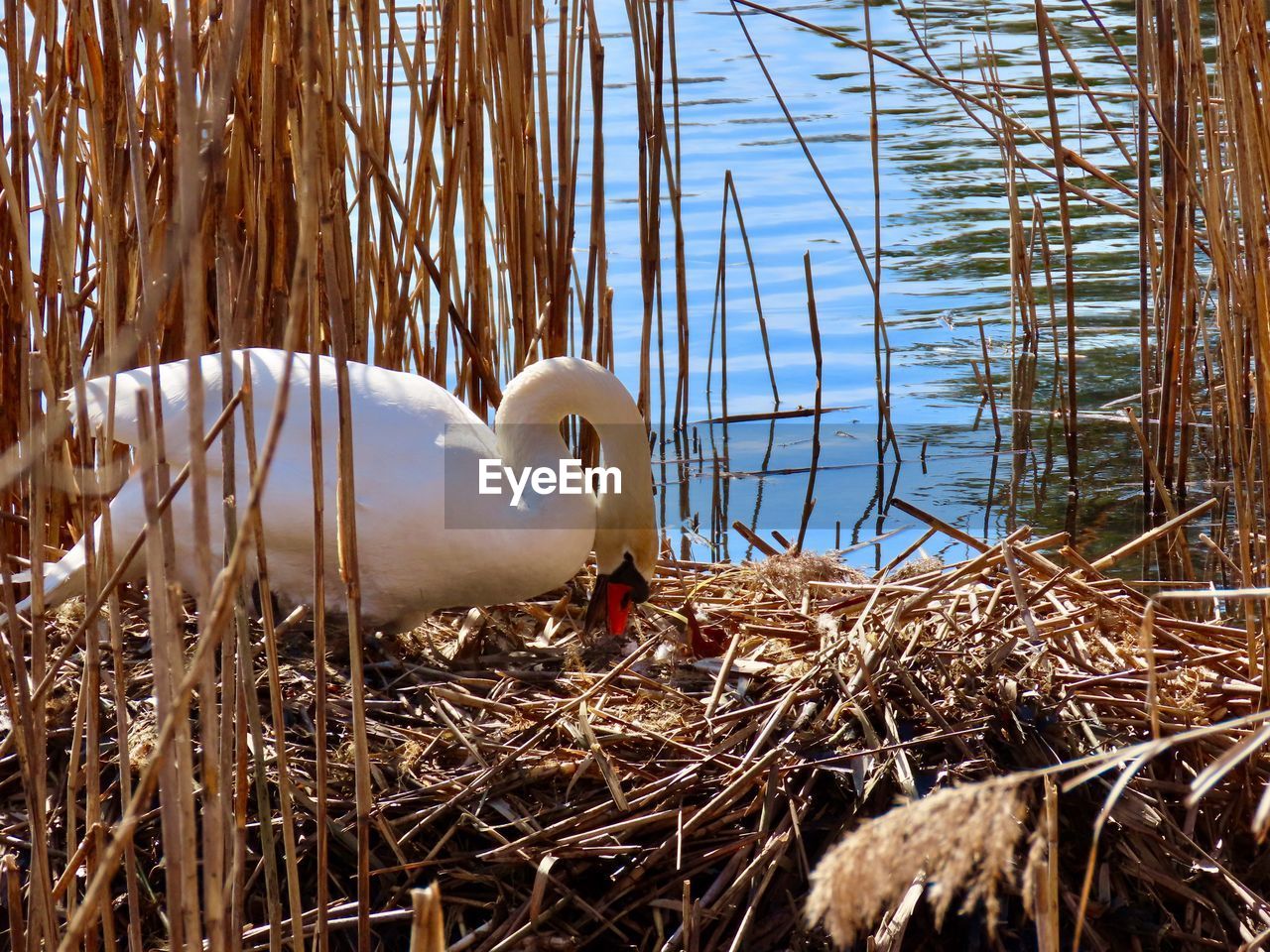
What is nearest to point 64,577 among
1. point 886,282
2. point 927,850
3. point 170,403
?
point 170,403

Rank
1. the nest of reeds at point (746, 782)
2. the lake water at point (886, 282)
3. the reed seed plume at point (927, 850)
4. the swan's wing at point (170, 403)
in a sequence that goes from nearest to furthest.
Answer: the reed seed plume at point (927, 850) → the nest of reeds at point (746, 782) → the swan's wing at point (170, 403) → the lake water at point (886, 282)

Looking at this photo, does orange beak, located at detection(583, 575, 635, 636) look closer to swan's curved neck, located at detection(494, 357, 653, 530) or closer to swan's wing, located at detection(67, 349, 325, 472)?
swan's curved neck, located at detection(494, 357, 653, 530)

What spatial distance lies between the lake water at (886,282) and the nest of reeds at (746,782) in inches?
72.3

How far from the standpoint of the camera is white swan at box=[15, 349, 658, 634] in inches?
135

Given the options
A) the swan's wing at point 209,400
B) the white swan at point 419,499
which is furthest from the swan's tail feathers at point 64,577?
the swan's wing at point 209,400

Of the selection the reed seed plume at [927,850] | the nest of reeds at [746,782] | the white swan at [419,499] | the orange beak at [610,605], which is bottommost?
the nest of reeds at [746,782]

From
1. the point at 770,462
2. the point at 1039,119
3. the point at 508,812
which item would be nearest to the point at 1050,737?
the point at 508,812

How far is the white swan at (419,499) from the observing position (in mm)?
3439

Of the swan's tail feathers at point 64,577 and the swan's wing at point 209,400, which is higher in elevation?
the swan's wing at point 209,400

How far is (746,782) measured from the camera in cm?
289

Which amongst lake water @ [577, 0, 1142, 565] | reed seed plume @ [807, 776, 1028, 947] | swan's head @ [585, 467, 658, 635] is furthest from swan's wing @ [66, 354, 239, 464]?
reed seed plume @ [807, 776, 1028, 947]

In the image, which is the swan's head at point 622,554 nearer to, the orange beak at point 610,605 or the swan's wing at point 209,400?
the orange beak at point 610,605

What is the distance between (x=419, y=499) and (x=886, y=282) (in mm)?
4934

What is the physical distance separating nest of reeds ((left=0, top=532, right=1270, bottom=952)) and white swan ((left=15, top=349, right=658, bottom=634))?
24 cm
